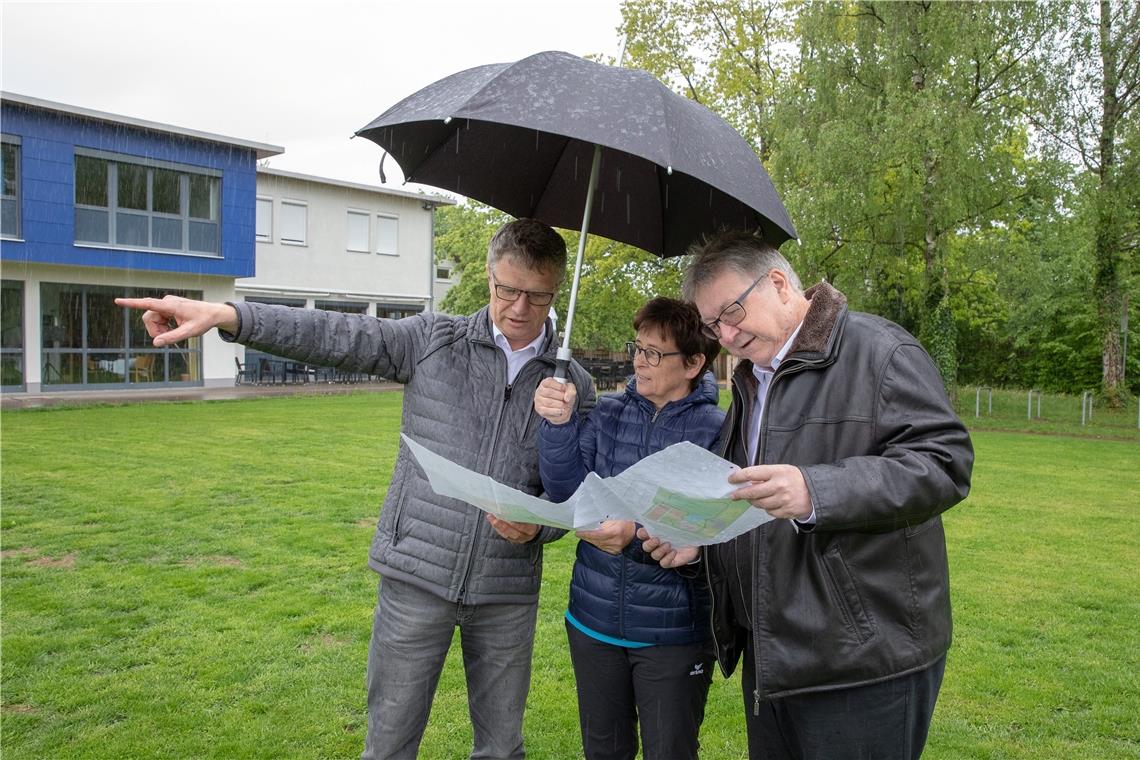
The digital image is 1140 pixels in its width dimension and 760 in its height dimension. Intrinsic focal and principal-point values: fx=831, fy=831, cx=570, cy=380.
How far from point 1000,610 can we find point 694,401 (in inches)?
174

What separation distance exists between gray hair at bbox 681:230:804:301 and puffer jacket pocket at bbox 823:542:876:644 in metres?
0.70

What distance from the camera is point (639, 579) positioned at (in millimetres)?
2568

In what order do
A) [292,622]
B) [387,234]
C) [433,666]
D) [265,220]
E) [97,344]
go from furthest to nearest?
[387,234] < [265,220] < [97,344] < [292,622] < [433,666]

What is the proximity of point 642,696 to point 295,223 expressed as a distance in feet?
90.5

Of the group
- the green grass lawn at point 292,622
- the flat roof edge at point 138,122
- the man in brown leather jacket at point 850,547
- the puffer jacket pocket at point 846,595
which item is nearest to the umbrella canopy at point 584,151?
the man in brown leather jacket at point 850,547

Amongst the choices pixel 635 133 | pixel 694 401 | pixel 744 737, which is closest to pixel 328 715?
pixel 744 737

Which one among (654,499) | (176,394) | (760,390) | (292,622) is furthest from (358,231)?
(654,499)

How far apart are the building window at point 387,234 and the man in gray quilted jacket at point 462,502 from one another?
28.4m

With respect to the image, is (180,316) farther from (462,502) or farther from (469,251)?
(469,251)

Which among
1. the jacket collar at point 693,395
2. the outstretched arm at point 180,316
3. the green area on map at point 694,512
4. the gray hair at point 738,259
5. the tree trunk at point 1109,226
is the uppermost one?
the tree trunk at point 1109,226

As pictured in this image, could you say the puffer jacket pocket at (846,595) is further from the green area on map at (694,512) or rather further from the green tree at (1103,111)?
the green tree at (1103,111)

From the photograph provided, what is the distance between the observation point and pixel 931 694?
6.75 feet

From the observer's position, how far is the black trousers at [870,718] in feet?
6.60

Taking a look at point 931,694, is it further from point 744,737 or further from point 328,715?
point 328,715
